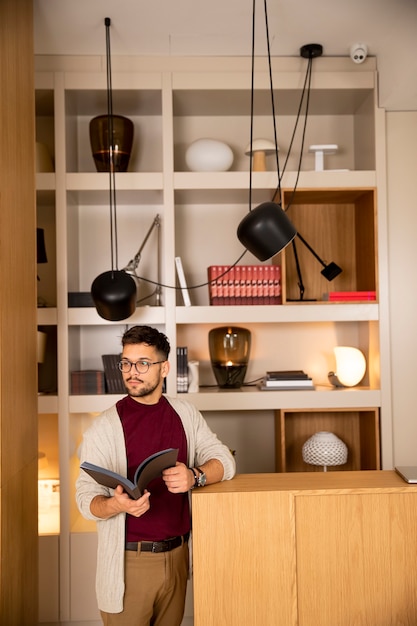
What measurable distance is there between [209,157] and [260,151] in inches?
10.9

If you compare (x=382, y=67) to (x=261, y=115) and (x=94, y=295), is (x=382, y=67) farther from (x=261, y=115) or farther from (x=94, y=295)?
(x=94, y=295)

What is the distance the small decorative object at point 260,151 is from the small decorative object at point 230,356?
2.87ft

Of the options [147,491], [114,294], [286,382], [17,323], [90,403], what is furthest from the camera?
[286,382]

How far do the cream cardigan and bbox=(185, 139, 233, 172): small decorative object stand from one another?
5.03ft

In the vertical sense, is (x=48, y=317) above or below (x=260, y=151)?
below

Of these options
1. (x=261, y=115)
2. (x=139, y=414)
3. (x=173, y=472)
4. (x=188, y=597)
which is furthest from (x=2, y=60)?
(x=188, y=597)

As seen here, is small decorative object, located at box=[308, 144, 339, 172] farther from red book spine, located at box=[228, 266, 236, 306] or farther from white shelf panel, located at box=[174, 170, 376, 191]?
red book spine, located at box=[228, 266, 236, 306]

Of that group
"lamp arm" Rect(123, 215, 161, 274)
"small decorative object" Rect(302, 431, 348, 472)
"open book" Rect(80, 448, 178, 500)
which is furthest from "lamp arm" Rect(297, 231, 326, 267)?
"open book" Rect(80, 448, 178, 500)

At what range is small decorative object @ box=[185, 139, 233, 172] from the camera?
11.4 feet

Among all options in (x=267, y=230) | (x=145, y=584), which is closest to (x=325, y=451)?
(x=267, y=230)

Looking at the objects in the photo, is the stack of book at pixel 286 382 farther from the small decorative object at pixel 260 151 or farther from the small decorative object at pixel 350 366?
the small decorative object at pixel 260 151

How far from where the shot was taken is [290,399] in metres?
3.44

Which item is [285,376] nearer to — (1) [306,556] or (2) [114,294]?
(2) [114,294]

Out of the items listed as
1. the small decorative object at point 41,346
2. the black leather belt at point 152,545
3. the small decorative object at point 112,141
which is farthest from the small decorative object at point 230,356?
the black leather belt at point 152,545
